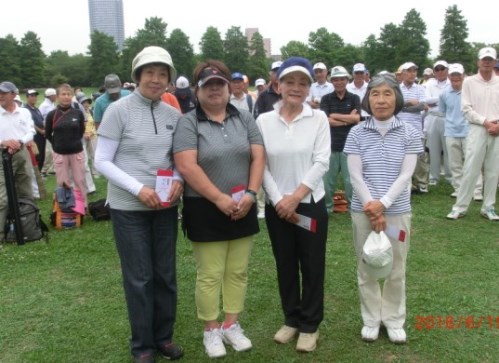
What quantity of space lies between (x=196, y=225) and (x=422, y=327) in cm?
195

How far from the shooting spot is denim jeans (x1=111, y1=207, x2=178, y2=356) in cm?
318

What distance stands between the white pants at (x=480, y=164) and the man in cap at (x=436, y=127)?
2158 mm

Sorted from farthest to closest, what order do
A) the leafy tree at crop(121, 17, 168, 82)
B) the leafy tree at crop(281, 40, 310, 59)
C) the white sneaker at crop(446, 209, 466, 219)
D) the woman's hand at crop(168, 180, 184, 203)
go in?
the leafy tree at crop(121, 17, 168, 82), the leafy tree at crop(281, 40, 310, 59), the white sneaker at crop(446, 209, 466, 219), the woman's hand at crop(168, 180, 184, 203)

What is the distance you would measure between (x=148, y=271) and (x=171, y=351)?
640 mm

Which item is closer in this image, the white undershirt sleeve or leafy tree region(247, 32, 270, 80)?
the white undershirt sleeve

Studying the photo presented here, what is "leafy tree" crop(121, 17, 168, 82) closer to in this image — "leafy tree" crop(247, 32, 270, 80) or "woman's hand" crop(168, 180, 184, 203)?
"leafy tree" crop(247, 32, 270, 80)

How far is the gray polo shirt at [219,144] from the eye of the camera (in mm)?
3160

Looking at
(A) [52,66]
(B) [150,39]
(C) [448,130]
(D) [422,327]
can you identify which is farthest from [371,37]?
(D) [422,327]

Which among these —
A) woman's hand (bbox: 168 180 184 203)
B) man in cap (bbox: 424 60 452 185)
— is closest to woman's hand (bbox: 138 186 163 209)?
woman's hand (bbox: 168 180 184 203)

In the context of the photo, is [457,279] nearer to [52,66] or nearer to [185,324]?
[185,324]

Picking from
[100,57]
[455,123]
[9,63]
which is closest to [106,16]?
[100,57]

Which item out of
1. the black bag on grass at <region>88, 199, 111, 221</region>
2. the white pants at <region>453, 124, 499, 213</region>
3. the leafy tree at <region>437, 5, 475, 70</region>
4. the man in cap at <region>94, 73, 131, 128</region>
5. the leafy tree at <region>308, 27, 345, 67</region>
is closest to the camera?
the white pants at <region>453, 124, 499, 213</region>

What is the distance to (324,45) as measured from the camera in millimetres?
75188

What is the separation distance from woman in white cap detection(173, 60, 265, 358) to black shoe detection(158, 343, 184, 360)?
0.19 metres
